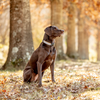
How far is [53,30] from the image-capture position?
4.97 m

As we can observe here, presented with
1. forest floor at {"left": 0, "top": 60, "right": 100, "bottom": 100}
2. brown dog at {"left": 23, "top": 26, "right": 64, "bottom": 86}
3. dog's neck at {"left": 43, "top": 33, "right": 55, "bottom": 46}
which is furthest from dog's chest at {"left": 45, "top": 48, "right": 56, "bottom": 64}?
forest floor at {"left": 0, "top": 60, "right": 100, "bottom": 100}

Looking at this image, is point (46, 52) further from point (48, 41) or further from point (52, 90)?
point (52, 90)

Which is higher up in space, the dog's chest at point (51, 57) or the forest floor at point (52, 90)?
the dog's chest at point (51, 57)

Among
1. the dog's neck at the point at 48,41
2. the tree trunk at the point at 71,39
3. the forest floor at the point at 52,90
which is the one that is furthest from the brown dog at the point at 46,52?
the tree trunk at the point at 71,39

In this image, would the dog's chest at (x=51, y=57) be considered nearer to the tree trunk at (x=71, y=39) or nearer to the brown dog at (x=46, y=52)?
the brown dog at (x=46, y=52)

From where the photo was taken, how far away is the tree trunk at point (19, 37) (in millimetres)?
7738

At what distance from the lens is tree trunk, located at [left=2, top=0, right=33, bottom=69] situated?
7738 millimetres

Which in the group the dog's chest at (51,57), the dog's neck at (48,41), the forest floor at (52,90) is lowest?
the forest floor at (52,90)

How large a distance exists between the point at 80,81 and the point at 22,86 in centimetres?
196

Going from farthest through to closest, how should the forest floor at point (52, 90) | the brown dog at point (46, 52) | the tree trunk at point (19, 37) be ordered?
1. the tree trunk at point (19, 37)
2. the brown dog at point (46, 52)
3. the forest floor at point (52, 90)

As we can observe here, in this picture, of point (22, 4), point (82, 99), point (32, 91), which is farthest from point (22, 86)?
point (22, 4)

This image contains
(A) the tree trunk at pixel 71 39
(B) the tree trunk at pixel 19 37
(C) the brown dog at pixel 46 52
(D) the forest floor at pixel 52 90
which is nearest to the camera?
(D) the forest floor at pixel 52 90

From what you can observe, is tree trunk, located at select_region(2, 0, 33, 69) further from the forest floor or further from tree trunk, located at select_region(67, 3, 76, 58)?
tree trunk, located at select_region(67, 3, 76, 58)

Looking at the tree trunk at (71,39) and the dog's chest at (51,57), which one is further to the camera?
the tree trunk at (71,39)
